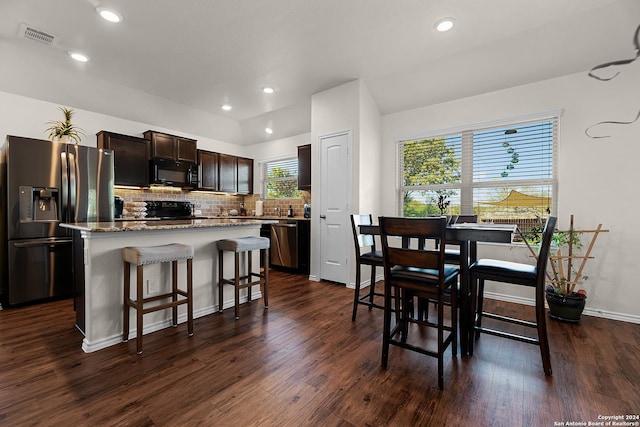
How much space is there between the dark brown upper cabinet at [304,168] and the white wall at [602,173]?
9.99 feet

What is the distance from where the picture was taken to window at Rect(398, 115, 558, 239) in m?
3.39

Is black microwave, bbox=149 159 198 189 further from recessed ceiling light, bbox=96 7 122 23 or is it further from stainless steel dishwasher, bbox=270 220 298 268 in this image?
recessed ceiling light, bbox=96 7 122 23

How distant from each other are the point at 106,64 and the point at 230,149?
9.63 feet

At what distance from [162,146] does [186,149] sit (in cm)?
43

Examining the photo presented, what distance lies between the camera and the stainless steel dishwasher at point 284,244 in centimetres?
489

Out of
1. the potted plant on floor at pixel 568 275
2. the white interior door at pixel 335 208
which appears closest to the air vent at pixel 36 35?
the white interior door at pixel 335 208

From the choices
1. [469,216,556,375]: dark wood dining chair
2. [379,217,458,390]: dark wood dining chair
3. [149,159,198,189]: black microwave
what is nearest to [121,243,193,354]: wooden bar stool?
[379,217,458,390]: dark wood dining chair

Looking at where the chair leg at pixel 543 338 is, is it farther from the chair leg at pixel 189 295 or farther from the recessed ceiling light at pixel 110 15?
the recessed ceiling light at pixel 110 15

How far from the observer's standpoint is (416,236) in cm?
194

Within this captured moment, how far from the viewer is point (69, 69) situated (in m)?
3.78

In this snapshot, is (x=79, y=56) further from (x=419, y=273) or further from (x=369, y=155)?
(x=419, y=273)

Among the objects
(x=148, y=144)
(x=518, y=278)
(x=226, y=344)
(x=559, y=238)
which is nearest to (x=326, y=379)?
(x=226, y=344)

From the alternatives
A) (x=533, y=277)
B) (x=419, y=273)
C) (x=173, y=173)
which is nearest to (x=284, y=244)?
(x=173, y=173)

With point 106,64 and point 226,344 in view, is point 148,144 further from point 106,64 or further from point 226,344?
point 226,344
